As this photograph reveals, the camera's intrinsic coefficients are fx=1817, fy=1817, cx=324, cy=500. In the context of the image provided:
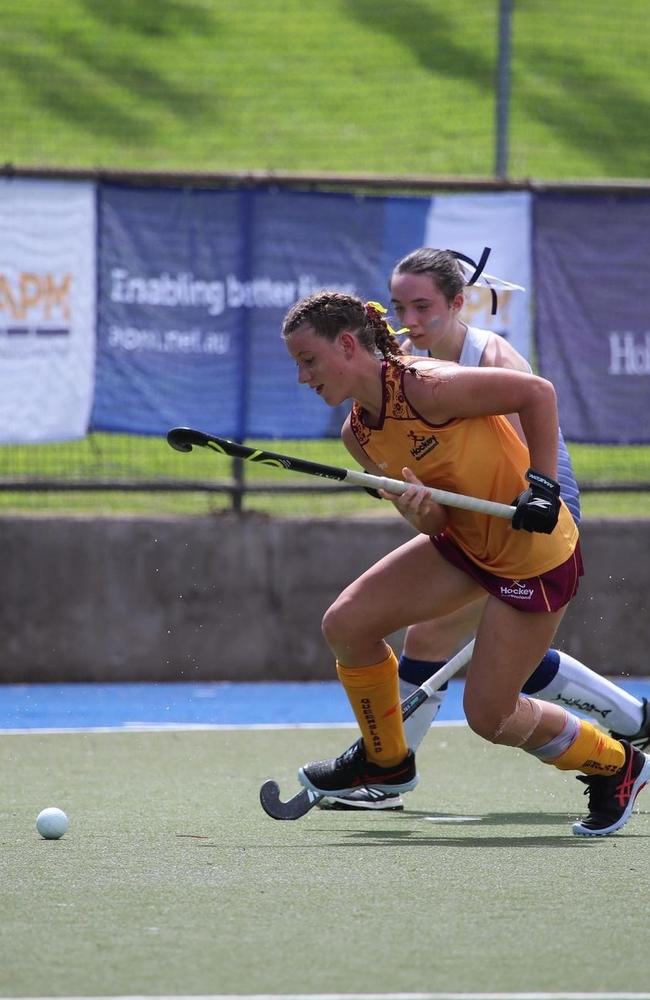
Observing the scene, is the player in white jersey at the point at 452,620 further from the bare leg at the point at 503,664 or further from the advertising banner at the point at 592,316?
the advertising banner at the point at 592,316

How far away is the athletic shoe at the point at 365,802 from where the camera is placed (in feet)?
18.6

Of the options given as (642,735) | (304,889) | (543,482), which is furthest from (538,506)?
(642,735)

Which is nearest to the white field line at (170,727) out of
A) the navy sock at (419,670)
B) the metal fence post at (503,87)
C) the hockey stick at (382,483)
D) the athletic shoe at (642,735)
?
the navy sock at (419,670)

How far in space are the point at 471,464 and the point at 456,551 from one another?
0.32 metres

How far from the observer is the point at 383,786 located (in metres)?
5.29

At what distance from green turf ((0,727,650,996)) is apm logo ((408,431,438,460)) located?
1052 millimetres

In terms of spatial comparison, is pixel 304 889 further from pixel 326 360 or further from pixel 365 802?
pixel 365 802

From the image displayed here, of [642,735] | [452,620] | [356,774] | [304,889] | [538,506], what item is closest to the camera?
[304,889]

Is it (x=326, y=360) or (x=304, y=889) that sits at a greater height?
(x=326, y=360)

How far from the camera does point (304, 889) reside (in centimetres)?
412

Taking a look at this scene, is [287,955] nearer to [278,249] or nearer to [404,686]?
[404,686]

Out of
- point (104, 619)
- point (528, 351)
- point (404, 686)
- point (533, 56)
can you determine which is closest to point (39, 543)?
point (104, 619)

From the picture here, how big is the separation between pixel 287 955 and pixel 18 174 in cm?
600

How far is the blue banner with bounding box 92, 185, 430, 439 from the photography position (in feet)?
29.1
